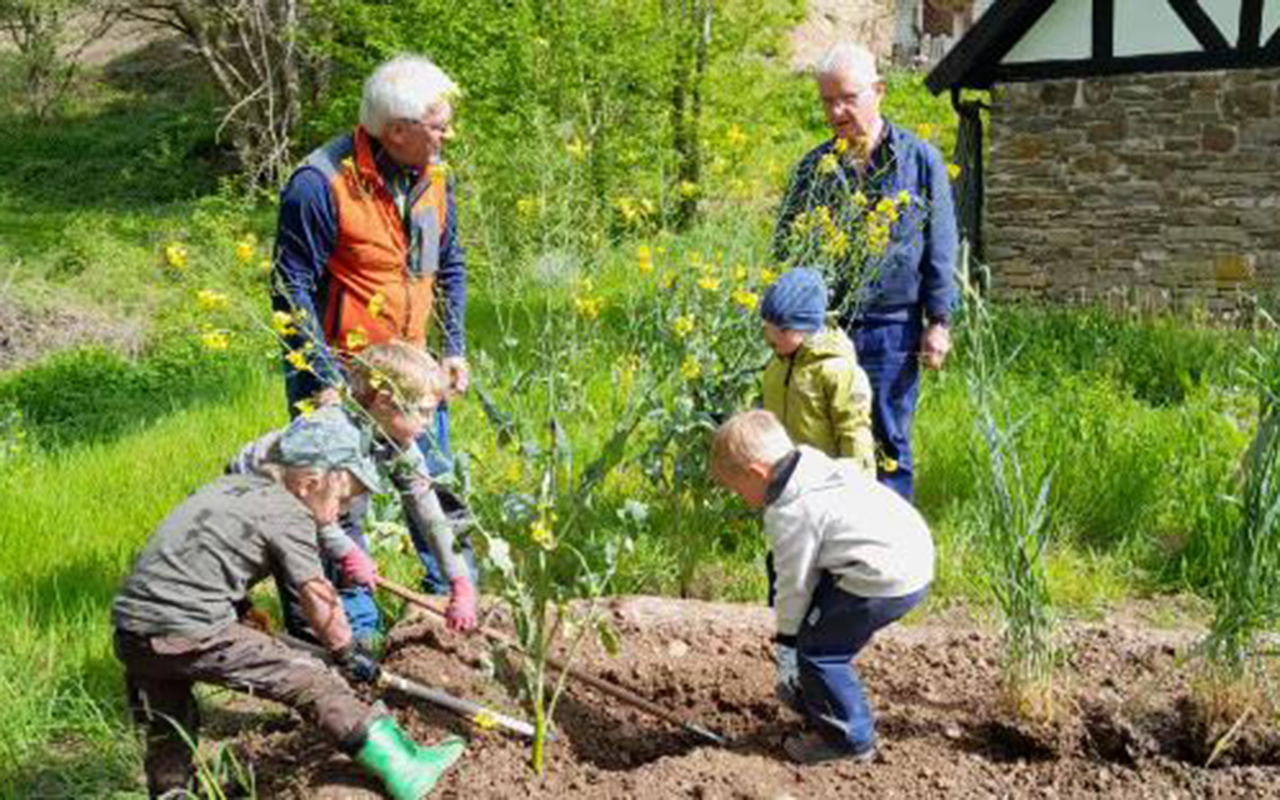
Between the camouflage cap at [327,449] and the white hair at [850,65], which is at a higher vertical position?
the white hair at [850,65]

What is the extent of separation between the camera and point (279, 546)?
304cm

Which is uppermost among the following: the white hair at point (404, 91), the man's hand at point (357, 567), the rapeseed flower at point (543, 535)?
the white hair at point (404, 91)

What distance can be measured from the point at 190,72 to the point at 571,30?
1976 centimetres

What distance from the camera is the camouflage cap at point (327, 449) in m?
3.04

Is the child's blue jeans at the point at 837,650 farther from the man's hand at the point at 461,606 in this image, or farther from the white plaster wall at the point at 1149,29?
the white plaster wall at the point at 1149,29

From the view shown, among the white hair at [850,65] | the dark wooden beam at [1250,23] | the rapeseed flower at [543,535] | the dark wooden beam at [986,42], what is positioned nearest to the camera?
the rapeseed flower at [543,535]

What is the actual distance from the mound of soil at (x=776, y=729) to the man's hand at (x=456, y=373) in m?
0.76

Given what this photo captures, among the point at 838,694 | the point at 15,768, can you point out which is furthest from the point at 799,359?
the point at 15,768

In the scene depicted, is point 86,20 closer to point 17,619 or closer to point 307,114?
point 307,114

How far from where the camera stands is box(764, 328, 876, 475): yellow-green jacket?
3.92 meters

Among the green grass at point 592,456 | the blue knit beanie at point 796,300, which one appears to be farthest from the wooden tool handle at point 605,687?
the blue knit beanie at point 796,300

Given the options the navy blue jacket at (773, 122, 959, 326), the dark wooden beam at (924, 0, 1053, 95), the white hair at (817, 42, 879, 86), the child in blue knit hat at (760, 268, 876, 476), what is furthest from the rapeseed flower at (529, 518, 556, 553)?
the dark wooden beam at (924, 0, 1053, 95)

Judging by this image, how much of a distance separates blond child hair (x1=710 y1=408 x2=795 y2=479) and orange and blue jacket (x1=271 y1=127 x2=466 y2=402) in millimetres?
1088

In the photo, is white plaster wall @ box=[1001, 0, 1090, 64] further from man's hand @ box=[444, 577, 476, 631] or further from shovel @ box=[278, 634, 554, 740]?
shovel @ box=[278, 634, 554, 740]
